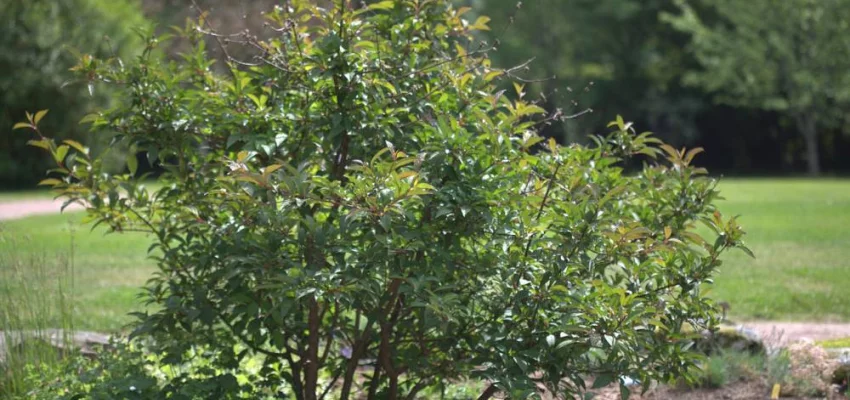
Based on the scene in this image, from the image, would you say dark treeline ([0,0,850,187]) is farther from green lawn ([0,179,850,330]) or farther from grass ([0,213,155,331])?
grass ([0,213,155,331])

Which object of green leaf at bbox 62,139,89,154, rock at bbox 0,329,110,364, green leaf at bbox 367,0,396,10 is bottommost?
rock at bbox 0,329,110,364

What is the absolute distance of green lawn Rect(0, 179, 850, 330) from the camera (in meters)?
7.75

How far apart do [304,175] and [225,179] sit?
0.36 metres

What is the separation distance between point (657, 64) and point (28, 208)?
80.6 ft

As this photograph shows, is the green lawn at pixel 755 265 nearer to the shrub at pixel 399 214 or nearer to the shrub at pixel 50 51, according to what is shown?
the shrub at pixel 399 214

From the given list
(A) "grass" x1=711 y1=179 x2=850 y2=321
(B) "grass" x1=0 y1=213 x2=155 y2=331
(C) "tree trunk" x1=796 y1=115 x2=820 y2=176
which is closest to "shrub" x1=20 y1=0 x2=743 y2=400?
(B) "grass" x1=0 y1=213 x2=155 y2=331

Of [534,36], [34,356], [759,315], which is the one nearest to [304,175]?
[34,356]

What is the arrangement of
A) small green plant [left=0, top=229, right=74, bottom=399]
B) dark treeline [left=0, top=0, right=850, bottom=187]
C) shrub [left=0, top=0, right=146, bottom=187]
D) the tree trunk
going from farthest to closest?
the tree trunk
dark treeline [left=0, top=0, right=850, bottom=187]
shrub [left=0, top=0, right=146, bottom=187]
small green plant [left=0, top=229, right=74, bottom=399]

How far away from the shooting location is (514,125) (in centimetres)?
430

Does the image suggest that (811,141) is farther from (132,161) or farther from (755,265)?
(132,161)

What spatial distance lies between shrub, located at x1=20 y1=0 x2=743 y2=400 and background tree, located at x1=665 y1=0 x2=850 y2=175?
1106 inches

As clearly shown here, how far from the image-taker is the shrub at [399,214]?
3.55 metres

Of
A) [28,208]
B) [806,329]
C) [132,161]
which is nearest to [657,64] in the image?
[28,208]

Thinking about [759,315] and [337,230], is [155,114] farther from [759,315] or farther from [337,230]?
[759,315]
